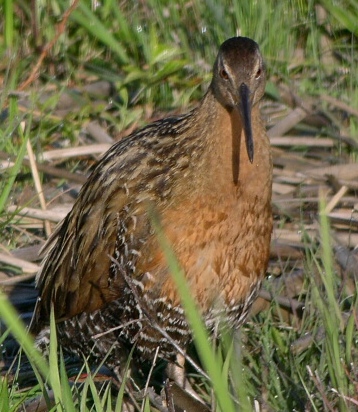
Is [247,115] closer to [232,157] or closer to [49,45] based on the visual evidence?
[232,157]

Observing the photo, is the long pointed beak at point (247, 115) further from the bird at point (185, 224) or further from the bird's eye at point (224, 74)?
the bird's eye at point (224, 74)

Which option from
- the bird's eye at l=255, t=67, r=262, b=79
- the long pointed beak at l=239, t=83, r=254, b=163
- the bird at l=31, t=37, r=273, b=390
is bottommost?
the bird at l=31, t=37, r=273, b=390

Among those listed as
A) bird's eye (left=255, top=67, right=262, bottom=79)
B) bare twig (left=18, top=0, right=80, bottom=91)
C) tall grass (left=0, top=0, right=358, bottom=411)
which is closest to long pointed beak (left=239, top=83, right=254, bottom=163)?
bird's eye (left=255, top=67, right=262, bottom=79)

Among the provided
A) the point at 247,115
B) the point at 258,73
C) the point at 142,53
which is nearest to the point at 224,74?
the point at 258,73

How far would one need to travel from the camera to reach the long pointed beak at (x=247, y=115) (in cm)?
425

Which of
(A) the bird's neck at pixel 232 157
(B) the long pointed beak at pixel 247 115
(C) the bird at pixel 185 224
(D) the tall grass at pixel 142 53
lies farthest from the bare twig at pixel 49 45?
(B) the long pointed beak at pixel 247 115

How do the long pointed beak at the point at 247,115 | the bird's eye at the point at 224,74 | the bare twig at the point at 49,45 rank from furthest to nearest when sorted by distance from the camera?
the bare twig at the point at 49,45 < the bird's eye at the point at 224,74 < the long pointed beak at the point at 247,115

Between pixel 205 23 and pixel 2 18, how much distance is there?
1339 mm

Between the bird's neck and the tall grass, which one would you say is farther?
the tall grass

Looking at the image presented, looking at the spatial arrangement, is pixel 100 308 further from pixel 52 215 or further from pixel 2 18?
pixel 2 18

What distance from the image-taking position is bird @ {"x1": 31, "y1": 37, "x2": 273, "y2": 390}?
4488 millimetres

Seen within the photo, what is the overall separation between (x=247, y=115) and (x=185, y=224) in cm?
53

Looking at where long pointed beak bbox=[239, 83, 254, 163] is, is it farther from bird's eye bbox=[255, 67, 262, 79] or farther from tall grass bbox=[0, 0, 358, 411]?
tall grass bbox=[0, 0, 358, 411]

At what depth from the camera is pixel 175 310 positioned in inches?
180
